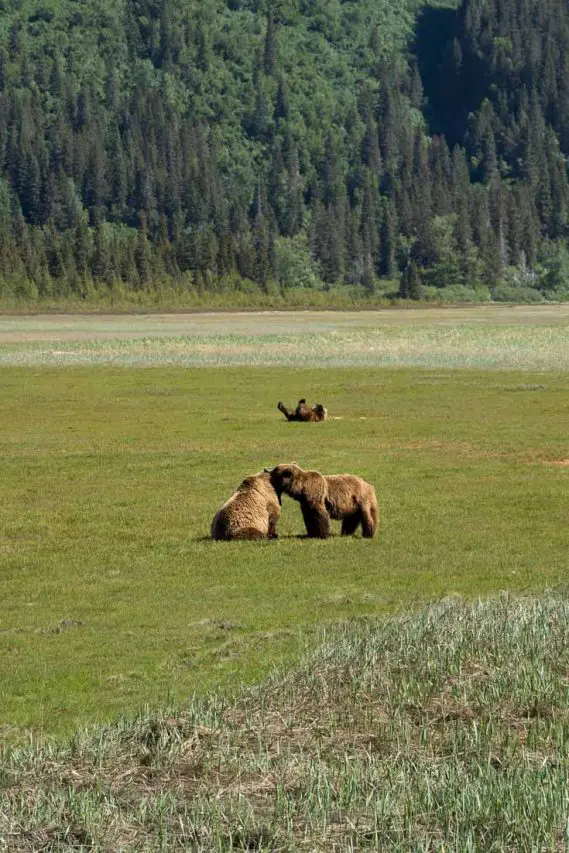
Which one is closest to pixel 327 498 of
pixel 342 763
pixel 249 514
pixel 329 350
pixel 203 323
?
pixel 249 514

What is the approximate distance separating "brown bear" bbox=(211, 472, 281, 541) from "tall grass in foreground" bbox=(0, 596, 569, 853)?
23.2ft

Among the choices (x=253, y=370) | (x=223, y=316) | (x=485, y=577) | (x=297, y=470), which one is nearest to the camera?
(x=485, y=577)

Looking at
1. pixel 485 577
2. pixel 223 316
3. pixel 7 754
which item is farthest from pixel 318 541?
pixel 223 316

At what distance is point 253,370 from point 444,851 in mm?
57553

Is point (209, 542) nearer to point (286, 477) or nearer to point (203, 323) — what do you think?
point (286, 477)

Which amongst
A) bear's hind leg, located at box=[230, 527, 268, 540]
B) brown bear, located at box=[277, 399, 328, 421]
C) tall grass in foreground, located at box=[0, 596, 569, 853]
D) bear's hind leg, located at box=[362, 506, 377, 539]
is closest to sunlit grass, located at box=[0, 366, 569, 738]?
bear's hind leg, located at box=[362, 506, 377, 539]

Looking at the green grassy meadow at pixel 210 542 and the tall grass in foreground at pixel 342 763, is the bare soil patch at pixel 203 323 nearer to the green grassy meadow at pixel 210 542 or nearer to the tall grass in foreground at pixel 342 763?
the green grassy meadow at pixel 210 542

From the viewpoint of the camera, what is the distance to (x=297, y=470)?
68.5 ft

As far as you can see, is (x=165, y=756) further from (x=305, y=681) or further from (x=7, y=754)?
(x=305, y=681)

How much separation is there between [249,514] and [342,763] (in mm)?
10924

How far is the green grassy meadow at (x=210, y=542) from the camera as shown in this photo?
1505 cm

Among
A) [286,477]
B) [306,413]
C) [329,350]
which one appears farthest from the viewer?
[329,350]

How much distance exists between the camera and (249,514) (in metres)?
21.5

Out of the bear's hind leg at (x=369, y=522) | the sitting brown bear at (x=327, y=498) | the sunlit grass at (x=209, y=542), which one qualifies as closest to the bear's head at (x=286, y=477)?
the sitting brown bear at (x=327, y=498)
